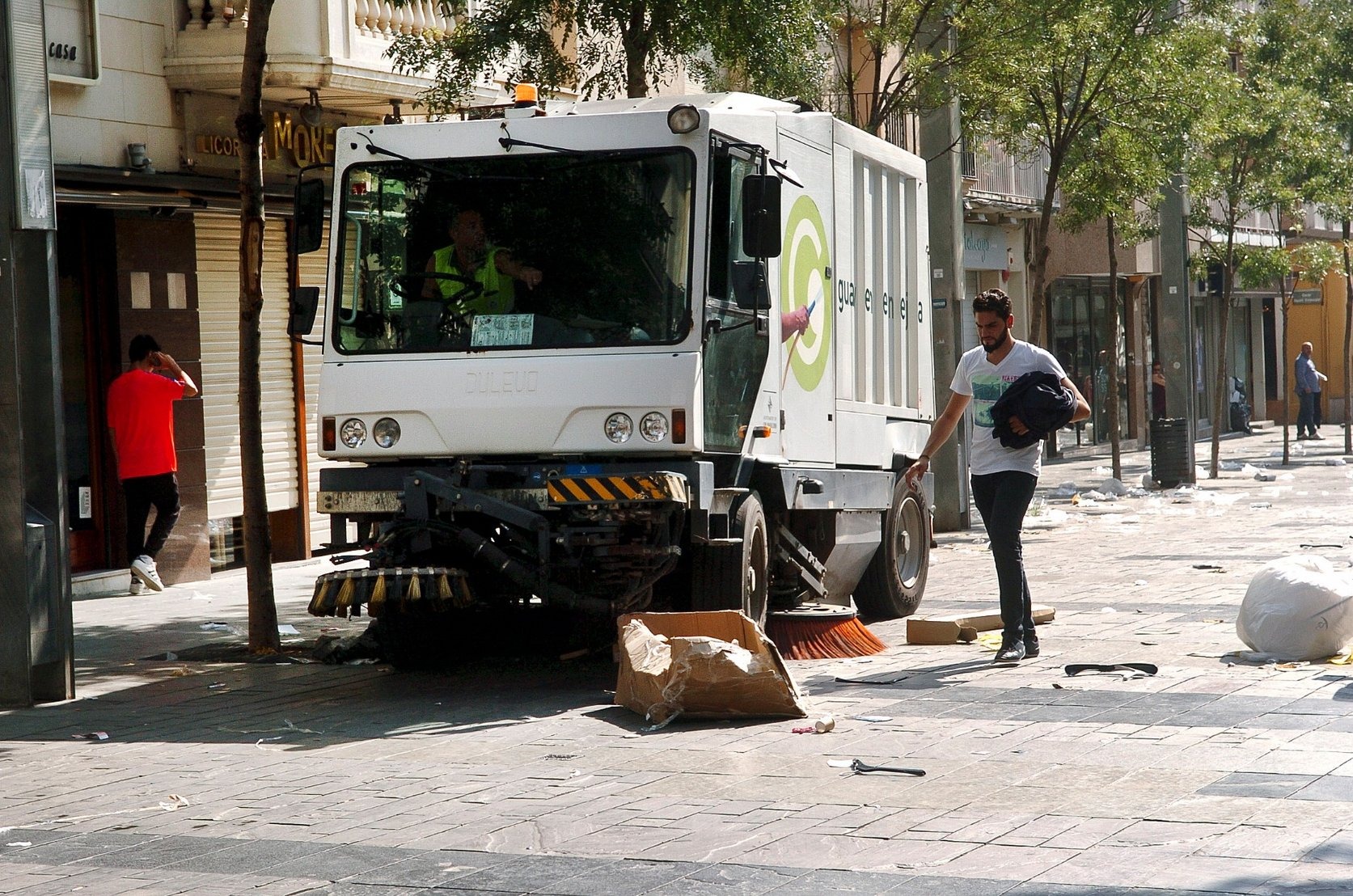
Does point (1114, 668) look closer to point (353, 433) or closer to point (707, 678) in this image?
point (707, 678)

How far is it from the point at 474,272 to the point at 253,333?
76.9 inches

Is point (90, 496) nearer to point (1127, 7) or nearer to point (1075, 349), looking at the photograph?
point (1127, 7)

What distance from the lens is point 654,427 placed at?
29.3 ft

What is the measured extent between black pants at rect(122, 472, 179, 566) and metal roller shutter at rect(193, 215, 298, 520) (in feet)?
3.37

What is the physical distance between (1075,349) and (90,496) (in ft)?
81.3

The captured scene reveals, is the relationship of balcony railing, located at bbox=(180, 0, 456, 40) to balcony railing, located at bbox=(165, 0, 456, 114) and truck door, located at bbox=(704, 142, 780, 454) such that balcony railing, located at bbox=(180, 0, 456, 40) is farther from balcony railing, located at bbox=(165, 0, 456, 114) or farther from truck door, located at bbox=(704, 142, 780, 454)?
truck door, located at bbox=(704, 142, 780, 454)

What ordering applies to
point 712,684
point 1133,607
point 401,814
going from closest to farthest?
1. point 401,814
2. point 712,684
3. point 1133,607

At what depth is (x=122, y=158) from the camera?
14.3 metres

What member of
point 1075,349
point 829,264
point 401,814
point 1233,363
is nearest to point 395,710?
point 401,814

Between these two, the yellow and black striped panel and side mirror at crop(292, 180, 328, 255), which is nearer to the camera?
the yellow and black striped panel

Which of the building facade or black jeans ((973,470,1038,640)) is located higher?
the building facade

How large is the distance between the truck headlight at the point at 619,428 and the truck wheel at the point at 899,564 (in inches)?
138

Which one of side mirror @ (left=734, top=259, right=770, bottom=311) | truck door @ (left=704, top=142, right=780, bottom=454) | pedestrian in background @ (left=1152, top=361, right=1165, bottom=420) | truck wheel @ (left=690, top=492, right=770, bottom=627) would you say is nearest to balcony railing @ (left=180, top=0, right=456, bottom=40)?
truck door @ (left=704, top=142, right=780, bottom=454)

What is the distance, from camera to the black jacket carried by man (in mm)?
9492
